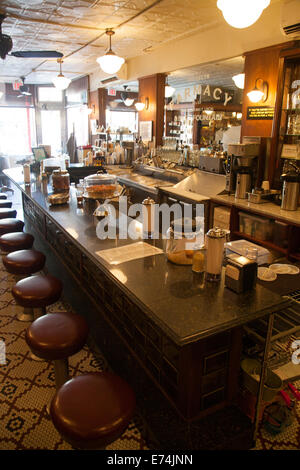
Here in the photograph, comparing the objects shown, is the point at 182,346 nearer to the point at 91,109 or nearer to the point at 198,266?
the point at 198,266

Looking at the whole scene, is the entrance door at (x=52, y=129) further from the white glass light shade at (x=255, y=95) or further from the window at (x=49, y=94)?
the white glass light shade at (x=255, y=95)

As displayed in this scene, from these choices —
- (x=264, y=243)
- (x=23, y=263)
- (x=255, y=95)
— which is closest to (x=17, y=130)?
(x=255, y=95)

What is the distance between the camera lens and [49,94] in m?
13.3

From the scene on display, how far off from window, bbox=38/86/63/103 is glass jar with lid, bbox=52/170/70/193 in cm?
1072

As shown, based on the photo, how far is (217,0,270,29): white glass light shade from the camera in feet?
8.23

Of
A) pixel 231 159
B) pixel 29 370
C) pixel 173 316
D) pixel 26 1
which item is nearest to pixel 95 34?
pixel 26 1

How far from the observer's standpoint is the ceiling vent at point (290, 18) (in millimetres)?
3736

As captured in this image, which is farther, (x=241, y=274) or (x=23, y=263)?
(x=23, y=263)

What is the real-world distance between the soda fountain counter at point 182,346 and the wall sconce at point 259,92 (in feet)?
10.8

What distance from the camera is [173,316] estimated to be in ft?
4.91

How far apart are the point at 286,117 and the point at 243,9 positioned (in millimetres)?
1731

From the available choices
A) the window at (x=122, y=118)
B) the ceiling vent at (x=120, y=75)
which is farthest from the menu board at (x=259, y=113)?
the window at (x=122, y=118)

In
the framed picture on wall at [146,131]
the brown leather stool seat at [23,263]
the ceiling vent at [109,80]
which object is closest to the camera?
the brown leather stool seat at [23,263]
